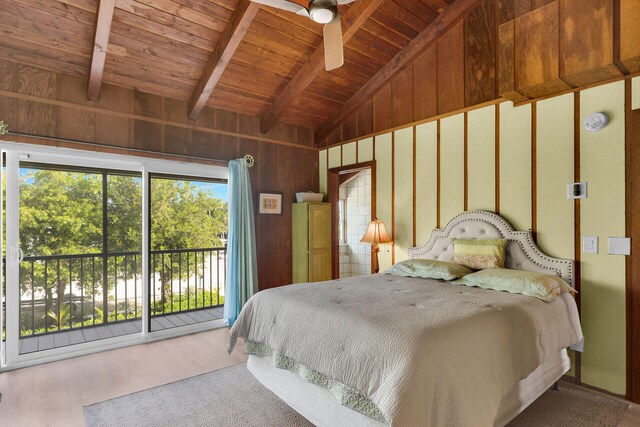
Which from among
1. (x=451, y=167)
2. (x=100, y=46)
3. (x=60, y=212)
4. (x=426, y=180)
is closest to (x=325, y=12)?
(x=100, y=46)

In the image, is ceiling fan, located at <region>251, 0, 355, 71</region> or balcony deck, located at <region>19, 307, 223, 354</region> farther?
balcony deck, located at <region>19, 307, 223, 354</region>

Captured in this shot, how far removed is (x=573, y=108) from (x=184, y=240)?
4708mm

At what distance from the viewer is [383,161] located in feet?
14.6

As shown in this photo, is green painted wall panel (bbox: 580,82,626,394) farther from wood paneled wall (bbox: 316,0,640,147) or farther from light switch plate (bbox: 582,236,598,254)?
wood paneled wall (bbox: 316,0,640,147)

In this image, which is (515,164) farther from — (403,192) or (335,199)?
(335,199)

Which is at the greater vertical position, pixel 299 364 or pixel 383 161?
pixel 383 161

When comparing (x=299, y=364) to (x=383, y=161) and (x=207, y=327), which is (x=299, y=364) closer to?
(x=207, y=327)

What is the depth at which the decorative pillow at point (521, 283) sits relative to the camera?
95.2 inches

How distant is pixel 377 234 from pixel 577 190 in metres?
1.99

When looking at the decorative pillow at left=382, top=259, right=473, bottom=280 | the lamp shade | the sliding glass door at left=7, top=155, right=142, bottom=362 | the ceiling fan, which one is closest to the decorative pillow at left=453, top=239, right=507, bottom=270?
the decorative pillow at left=382, top=259, right=473, bottom=280

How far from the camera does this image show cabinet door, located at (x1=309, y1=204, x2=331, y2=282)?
4789mm

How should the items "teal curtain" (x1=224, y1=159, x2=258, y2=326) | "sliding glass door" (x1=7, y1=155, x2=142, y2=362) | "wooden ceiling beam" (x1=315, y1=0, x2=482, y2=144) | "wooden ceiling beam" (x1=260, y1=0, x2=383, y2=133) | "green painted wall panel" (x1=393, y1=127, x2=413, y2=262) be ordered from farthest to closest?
"teal curtain" (x1=224, y1=159, x2=258, y2=326) → "green painted wall panel" (x1=393, y1=127, x2=413, y2=262) → "sliding glass door" (x1=7, y1=155, x2=142, y2=362) → "wooden ceiling beam" (x1=315, y1=0, x2=482, y2=144) → "wooden ceiling beam" (x1=260, y1=0, x2=383, y2=133)

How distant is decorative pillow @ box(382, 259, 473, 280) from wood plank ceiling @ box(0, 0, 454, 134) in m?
2.45

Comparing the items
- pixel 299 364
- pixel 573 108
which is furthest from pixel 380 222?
pixel 299 364
